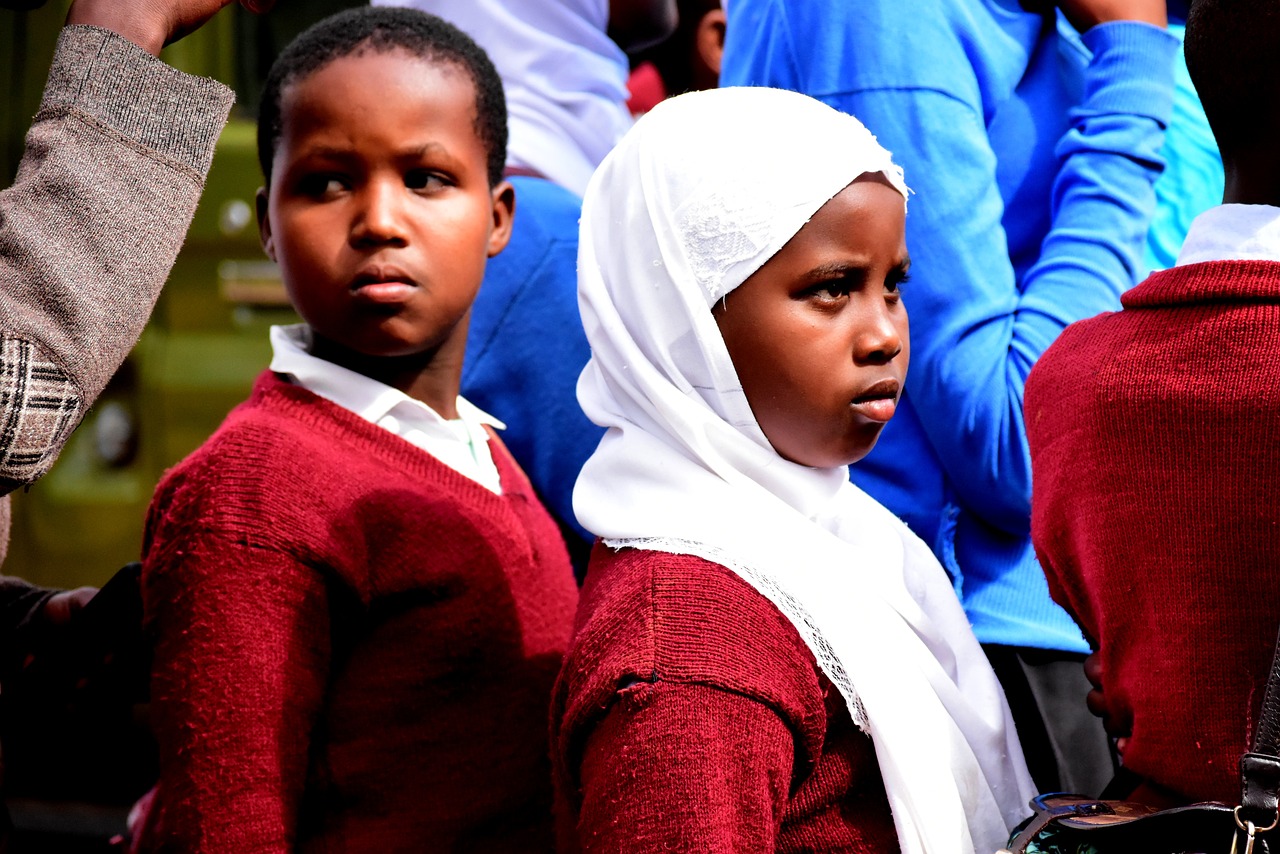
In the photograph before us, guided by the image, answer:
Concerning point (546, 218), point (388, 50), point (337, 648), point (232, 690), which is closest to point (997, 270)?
point (546, 218)

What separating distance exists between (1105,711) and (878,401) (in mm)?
521

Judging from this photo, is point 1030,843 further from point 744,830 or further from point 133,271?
point 133,271

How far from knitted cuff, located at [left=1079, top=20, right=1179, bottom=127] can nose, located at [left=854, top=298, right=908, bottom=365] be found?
2.26 feet

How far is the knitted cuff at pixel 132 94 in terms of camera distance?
50.6 inches

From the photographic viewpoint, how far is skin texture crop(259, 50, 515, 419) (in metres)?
1.98

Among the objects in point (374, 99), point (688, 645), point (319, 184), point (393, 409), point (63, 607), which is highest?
point (374, 99)

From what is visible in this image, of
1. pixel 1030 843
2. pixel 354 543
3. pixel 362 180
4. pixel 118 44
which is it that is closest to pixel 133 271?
pixel 118 44

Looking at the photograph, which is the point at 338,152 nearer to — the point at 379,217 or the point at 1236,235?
the point at 379,217

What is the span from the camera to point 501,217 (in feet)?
7.41

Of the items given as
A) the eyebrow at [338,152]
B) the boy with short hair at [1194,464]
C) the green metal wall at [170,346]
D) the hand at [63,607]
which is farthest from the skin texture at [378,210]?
the green metal wall at [170,346]

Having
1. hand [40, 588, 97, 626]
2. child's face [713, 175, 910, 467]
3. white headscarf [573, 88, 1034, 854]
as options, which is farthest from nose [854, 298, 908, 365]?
hand [40, 588, 97, 626]

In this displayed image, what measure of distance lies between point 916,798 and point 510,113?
5.25 ft

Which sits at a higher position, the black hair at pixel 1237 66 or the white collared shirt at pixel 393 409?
the black hair at pixel 1237 66

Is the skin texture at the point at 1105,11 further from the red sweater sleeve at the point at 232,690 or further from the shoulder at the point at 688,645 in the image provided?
the red sweater sleeve at the point at 232,690
